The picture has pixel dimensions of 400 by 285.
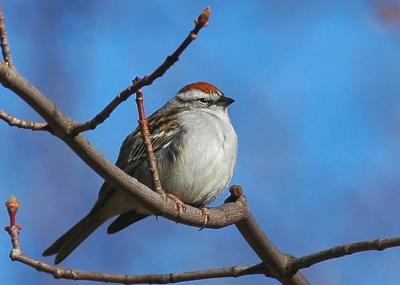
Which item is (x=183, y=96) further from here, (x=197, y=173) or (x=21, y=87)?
(x=21, y=87)

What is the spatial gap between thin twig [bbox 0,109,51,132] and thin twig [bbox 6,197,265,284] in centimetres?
57

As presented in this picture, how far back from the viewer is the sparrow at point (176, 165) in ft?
18.1

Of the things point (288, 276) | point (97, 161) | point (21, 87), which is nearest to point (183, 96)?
point (288, 276)

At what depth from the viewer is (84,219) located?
592cm

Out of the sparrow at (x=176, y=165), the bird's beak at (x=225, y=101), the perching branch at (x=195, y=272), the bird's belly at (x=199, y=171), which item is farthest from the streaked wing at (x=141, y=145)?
the perching branch at (x=195, y=272)

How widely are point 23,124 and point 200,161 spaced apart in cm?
270

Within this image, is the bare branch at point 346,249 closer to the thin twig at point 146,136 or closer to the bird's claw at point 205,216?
the bird's claw at point 205,216

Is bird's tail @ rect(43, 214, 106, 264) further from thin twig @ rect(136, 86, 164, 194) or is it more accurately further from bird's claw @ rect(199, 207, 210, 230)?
thin twig @ rect(136, 86, 164, 194)

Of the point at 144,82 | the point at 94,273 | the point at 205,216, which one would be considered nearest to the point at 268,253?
the point at 205,216

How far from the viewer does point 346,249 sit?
3.53 meters

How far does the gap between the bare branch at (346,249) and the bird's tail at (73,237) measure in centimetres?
219

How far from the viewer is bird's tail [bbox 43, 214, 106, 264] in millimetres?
5566

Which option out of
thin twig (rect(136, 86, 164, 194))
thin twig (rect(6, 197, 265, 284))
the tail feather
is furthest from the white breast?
thin twig (rect(136, 86, 164, 194))

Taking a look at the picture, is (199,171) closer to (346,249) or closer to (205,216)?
(205,216)
